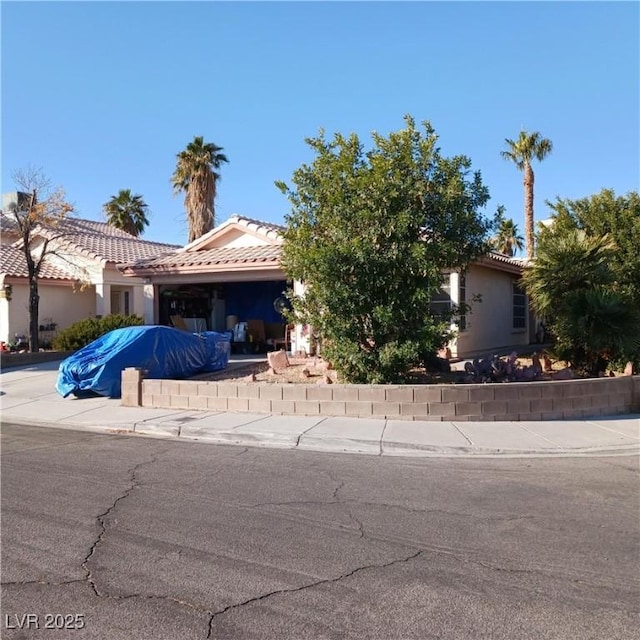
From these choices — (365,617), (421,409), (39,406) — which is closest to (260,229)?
(39,406)

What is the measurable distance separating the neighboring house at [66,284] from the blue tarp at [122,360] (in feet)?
33.2

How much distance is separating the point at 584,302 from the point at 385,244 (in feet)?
18.5

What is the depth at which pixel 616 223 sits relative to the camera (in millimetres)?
17094

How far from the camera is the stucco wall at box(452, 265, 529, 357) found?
17688mm

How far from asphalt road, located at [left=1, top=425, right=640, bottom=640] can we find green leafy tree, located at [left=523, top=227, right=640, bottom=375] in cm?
624

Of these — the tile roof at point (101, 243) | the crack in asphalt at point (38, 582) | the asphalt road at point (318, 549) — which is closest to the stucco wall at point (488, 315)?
the asphalt road at point (318, 549)

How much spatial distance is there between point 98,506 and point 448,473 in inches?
156

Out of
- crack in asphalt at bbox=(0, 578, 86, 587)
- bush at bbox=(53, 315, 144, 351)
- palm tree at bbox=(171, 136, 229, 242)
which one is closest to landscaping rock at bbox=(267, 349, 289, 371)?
bush at bbox=(53, 315, 144, 351)

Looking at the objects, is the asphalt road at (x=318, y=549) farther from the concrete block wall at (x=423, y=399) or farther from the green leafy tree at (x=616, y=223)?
the green leafy tree at (x=616, y=223)

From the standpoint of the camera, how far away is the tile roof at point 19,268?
22109 mm

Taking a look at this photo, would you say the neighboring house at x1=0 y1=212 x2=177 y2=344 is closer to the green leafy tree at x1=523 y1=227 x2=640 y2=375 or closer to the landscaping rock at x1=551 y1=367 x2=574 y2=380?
the green leafy tree at x1=523 y1=227 x2=640 y2=375

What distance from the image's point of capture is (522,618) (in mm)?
3621

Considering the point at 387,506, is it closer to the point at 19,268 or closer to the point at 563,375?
the point at 563,375

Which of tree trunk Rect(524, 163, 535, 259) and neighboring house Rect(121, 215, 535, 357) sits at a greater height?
tree trunk Rect(524, 163, 535, 259)
